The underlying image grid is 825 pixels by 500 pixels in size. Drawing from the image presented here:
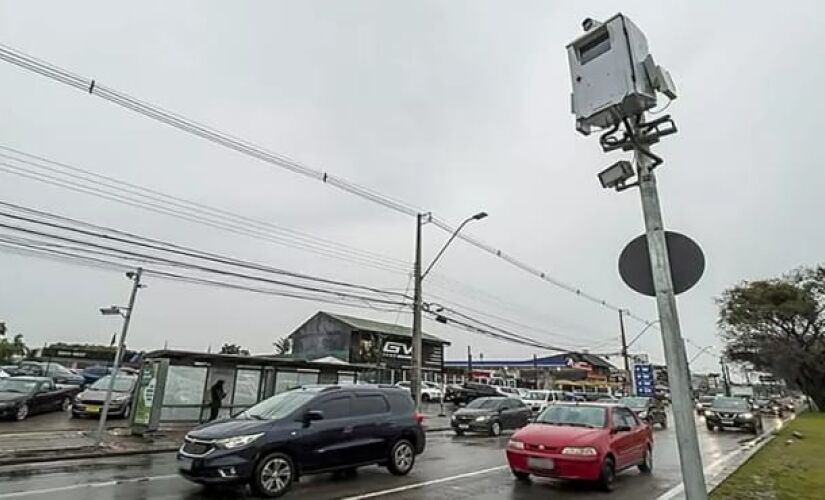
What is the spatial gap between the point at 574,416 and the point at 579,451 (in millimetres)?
1796

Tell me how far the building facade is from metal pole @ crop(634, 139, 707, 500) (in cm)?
4291

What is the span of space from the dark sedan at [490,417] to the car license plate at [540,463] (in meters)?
12.3

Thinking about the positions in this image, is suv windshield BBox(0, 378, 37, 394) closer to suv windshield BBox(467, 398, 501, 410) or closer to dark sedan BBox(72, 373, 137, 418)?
dark sedan BBox(72, 373, 137, 418)

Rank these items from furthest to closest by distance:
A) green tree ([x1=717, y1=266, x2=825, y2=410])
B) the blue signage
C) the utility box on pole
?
1. green tree ([x1=717, y1=266, x2=825, y2=410])
2. the blue signage
3. the utility box on pole

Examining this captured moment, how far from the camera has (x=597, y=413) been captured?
10.9m

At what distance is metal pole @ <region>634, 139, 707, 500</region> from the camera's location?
380cm

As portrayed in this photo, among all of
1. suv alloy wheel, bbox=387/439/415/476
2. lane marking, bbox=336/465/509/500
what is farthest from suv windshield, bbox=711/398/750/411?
suv alloy wheel, bbox=387/439/415/476

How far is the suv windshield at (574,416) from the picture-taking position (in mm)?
10570

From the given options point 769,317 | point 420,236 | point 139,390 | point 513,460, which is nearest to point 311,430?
point 513,460

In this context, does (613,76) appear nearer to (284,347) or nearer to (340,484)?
(340,484)

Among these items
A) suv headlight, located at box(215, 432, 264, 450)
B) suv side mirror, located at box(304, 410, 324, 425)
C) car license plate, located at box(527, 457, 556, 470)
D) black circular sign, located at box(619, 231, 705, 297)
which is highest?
black circular sign, located at box(619, 231, 705, 297)

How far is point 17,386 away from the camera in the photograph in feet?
65.3

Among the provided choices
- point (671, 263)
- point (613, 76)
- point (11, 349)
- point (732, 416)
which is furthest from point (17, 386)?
point (11, 349)

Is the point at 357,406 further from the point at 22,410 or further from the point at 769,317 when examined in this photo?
the point at 769,317
